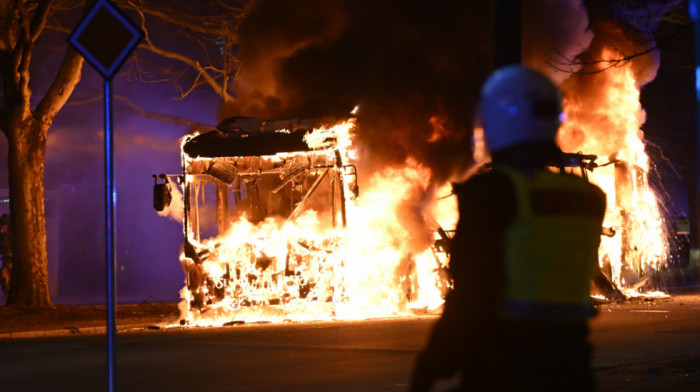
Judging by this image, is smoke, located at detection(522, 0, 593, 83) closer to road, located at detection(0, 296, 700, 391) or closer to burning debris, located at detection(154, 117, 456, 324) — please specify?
burning debris, located at detection(154, 117, 456, 324)

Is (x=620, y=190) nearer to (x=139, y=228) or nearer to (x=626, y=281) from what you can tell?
(x=626, y=281)

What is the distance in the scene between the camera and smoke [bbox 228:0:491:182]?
21.8 m

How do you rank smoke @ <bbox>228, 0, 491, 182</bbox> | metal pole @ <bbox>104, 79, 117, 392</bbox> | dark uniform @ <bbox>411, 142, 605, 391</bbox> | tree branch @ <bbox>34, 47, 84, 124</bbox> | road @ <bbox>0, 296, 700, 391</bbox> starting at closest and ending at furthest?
dark uniform @ <bbox>411, 142, 605, 391</bbox>, metal pole @ <bbox>104, 79, 117, 392</bbox>, road @ <bbox>0, 296, 700, 391</bbox>, smoke @ <bbox>228, 0, 491, 182</bbox>, tree branch @ <bbox>34, 47, 84, 124</bbox>

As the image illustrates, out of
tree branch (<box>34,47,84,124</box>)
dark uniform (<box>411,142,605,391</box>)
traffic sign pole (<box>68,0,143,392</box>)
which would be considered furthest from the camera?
tree branch (<box>34,47,84,124</box>)

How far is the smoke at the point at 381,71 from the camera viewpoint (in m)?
21.8

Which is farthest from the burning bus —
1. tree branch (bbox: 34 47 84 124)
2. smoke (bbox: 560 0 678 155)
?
tree branch (bbox: 34 47 84 124)

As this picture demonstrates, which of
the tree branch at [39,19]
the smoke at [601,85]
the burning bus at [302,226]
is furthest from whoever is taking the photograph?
the smoke at [601,85]

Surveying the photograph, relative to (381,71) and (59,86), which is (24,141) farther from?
(381,71)

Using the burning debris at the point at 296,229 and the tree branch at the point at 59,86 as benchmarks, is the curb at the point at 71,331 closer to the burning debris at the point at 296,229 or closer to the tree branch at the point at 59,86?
the burning debris at the point at 296,229

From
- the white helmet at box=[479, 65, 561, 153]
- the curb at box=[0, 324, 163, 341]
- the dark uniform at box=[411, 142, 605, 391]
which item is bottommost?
the curb at box=[0, 324, 163, 341]

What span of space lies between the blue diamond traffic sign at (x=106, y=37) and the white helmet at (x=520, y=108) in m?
4.95

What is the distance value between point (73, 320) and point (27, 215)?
2750 millimetres

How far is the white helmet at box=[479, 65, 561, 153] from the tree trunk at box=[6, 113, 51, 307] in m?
20.6

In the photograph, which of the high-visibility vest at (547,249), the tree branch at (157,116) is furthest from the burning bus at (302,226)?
the high-visibility vest at (547,249)
